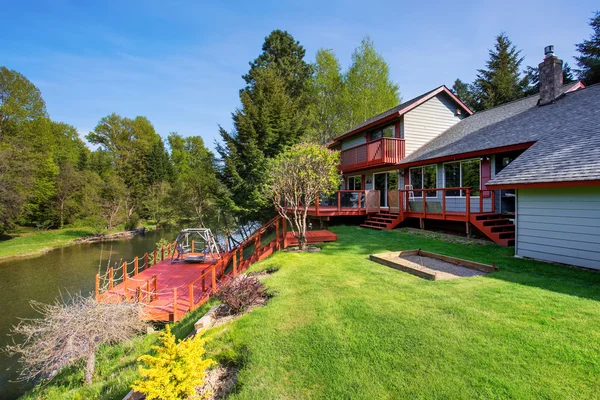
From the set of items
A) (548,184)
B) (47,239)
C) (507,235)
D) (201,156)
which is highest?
(201,156)

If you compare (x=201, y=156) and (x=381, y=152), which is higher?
(x=201, y=156)

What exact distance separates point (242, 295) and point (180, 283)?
21.8ft

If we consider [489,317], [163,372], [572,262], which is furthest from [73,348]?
[572,262]

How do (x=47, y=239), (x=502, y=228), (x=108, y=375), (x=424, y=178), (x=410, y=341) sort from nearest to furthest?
(x=410, y=341), (x=108, y=375), (x=502, y=228), (x=424, y=178), (x=47, y=239)

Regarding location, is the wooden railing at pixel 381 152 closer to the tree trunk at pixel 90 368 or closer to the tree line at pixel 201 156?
the tree line at pixel 201 156

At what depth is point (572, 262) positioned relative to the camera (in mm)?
6633

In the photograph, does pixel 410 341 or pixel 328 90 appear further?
pixel 328 90

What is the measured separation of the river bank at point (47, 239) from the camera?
22431 millimetres

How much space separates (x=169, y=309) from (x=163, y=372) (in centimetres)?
606

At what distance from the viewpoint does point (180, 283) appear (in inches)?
429

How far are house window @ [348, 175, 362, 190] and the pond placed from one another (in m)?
14.3

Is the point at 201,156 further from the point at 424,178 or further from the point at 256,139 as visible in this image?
the point at 424,178

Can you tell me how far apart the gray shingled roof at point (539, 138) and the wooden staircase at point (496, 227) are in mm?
1950

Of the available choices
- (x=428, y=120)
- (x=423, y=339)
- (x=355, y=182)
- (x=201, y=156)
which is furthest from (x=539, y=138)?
(x=201, y=156)
